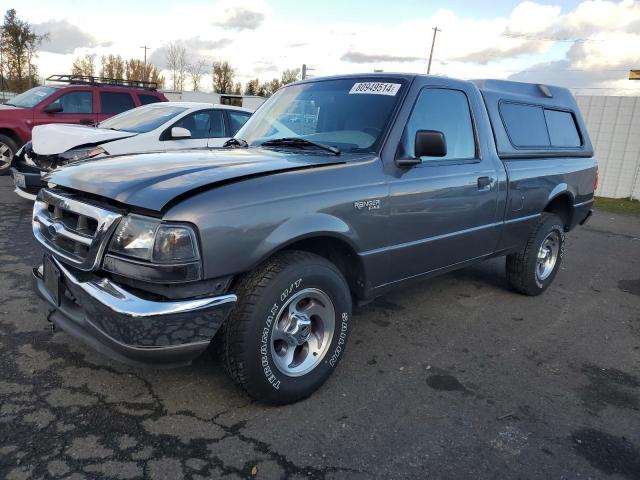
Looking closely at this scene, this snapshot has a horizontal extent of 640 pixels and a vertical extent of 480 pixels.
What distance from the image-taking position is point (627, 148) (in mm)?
13477

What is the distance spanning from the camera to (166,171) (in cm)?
270

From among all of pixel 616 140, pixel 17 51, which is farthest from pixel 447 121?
pixel 17 51

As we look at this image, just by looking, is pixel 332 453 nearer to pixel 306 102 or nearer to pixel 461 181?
pixel 461 181

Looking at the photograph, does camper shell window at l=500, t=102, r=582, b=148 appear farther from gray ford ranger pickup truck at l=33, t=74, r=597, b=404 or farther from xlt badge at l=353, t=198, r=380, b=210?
xlt badge at l=353, t=198, r=380, b=210

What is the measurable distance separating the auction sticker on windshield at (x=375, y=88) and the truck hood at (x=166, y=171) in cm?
76

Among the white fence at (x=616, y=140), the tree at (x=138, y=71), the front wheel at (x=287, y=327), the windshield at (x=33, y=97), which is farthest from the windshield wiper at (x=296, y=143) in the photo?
the tree at (x=138, y=71)

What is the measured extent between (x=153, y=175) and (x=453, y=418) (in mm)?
2146

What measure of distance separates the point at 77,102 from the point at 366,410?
31.0 feet

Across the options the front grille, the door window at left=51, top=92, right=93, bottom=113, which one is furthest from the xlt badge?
the door window at left=51, top=92, right=93, bottom=113

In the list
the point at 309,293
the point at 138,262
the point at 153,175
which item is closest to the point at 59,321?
the point at 138,262

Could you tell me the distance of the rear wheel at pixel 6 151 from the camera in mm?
9844

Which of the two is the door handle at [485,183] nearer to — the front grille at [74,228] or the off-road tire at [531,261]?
the off-road tire at [531,261]

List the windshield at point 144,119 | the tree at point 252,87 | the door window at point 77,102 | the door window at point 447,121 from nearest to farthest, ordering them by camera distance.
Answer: the door window at point 447,121
the windshield at point 144,119
the door window at point 77,102
the tree at point 252,87

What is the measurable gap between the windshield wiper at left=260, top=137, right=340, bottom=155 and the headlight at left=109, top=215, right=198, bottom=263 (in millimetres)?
1297
